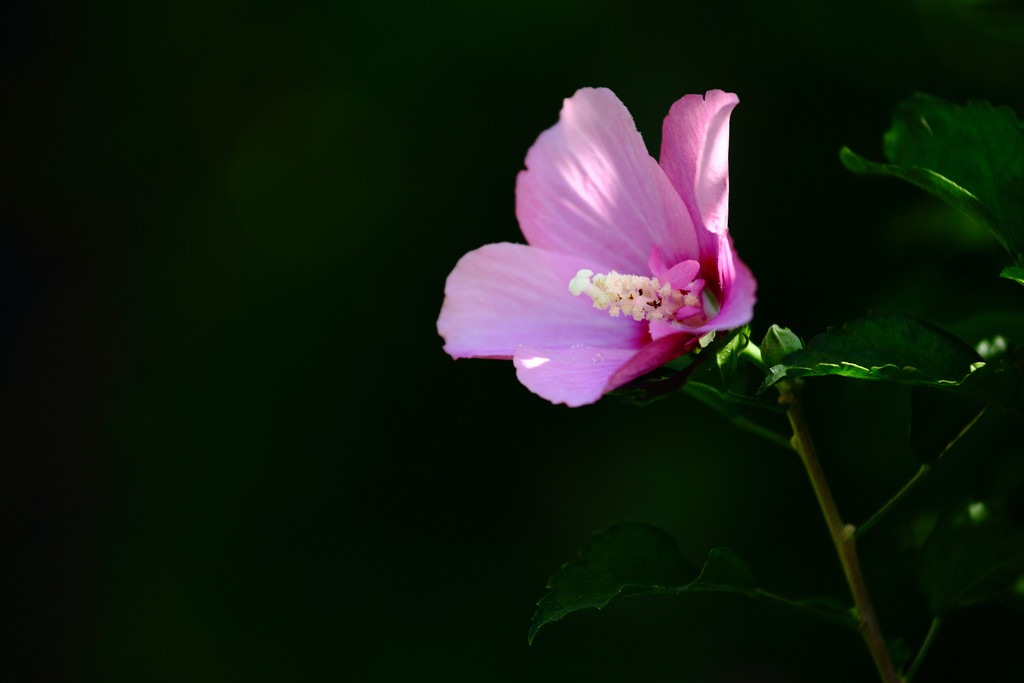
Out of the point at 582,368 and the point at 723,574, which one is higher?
the point at 582,368

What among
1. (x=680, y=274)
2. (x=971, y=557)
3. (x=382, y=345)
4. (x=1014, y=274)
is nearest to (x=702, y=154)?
(x=680, y=274)

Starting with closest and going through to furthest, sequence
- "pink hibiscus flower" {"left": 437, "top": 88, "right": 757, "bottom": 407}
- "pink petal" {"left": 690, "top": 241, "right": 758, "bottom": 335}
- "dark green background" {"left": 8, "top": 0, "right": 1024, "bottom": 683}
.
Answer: "pink petal" {"left": 690, "top": 241, "right": 758, "bottom": 335} → "pink hibiscus flower" {"left": 437, "top": 88, "right": 757, "bottom": 407} → "dark green background" {"left": 8, "top": 0, "right": 1024, "bottom": 683}

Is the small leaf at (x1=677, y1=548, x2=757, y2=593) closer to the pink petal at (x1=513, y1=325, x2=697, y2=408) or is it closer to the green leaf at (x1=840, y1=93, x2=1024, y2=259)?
the pink petal at (x1=513, y1=325, x2=697, y2=408)

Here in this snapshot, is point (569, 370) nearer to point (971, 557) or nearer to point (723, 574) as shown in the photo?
point (723, 574)

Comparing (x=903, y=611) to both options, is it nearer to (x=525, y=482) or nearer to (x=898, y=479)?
(x=898, y=479)

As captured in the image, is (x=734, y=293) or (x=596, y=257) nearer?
(x=734, y=293)

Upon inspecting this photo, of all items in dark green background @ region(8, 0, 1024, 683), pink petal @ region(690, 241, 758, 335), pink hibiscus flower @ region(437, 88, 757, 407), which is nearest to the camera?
pink petal @ region(690, 241, 758, 335)

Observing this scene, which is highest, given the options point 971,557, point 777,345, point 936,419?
point 777,345

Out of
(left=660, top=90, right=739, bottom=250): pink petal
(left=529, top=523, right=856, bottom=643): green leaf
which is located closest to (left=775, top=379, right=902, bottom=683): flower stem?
(left=529, top=523, right=856, bottom=643): green leaf
